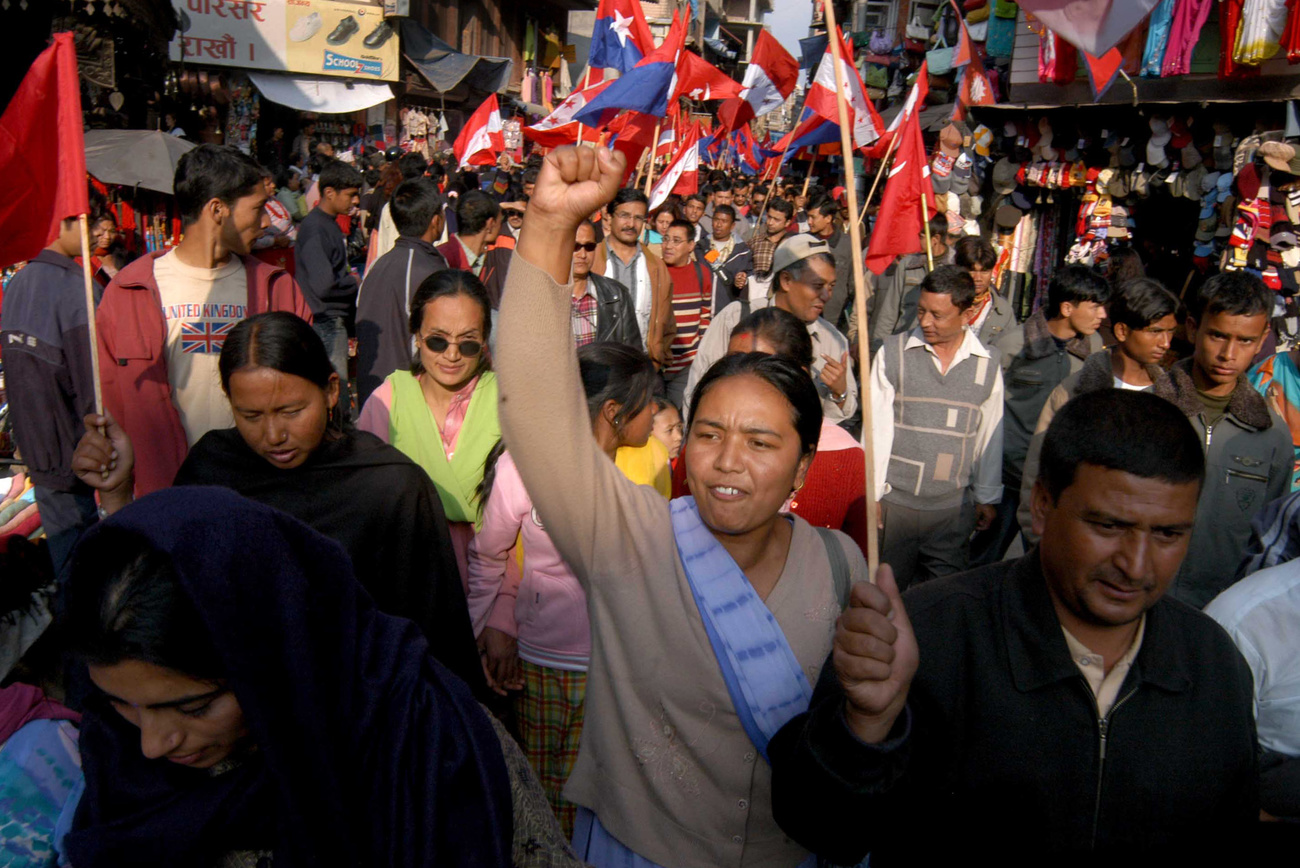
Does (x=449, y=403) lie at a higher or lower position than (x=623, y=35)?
lower

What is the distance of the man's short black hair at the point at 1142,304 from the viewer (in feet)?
12.4

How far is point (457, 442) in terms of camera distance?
320cm

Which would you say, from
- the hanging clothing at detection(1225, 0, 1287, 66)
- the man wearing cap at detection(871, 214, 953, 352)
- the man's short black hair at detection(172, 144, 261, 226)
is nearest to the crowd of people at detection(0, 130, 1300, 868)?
the man's short black hair at detection(172, 144, 261, 226)

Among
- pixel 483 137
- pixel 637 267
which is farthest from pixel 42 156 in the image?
pixel 483 137

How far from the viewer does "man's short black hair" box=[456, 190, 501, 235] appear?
21.5 feet

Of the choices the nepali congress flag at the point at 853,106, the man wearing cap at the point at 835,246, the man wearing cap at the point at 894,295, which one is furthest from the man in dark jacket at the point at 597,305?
the man wearing cap at the point at 835,246

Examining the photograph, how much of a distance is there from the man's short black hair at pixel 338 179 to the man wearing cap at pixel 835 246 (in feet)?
13.1

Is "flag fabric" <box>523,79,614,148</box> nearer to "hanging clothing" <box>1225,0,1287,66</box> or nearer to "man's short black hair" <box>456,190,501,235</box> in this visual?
"man's short black hair" <box>456,190,501,235</box>

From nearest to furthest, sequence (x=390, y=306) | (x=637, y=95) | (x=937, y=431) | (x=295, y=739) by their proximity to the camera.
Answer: (x=295, y=739), (x=937, y=431), (x=390, y=306), (x=637, y=95)

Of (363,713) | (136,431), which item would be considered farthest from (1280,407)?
(136,431)

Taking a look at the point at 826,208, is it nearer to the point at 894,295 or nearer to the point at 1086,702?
the point at 894,295

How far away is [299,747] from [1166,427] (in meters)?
1.53

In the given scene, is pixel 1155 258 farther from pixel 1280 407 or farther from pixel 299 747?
pixel 299 747

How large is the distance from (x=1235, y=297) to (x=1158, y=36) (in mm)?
5905
